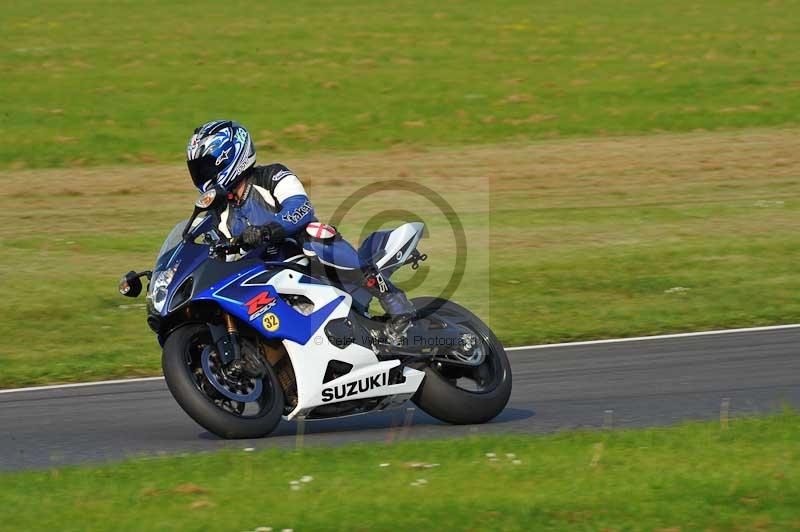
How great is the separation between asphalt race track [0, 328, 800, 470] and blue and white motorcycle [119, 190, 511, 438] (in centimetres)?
29

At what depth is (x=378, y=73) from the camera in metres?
28.3

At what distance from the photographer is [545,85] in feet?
89.8

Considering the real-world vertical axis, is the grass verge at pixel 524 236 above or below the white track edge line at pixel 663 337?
above

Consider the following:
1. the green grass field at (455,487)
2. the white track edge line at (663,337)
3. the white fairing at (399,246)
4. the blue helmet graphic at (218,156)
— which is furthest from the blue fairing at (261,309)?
the white track edge line at (663,337)

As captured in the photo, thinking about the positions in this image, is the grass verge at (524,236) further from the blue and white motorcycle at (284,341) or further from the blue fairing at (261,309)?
the blue fairing at (261,309)

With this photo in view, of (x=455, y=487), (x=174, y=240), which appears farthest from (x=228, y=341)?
(x=455, y=487)

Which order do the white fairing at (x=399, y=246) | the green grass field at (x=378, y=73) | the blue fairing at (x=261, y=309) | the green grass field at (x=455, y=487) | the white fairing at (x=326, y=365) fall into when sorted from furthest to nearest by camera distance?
the green grass field at (x=378, y=73) < the white fairing at (x=399, y=246) < the white fairing at (x=326, y=365) < the blue fairing at (x=261, y=309) < the green grass field at (x=455, y=487)

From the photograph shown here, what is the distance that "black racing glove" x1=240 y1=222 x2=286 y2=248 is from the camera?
784 centimetres

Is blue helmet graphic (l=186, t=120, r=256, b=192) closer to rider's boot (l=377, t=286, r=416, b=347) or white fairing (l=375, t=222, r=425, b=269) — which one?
white fairing (l=375, t=222, r=425, b=269)

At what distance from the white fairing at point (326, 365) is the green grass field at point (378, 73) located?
14.3m

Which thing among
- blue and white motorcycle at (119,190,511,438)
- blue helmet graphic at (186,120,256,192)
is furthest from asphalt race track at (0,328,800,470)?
blue helmet graphic at (186,120,256,192)

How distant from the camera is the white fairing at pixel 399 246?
27.9ft

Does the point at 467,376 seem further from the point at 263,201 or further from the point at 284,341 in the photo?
the point at 263,201

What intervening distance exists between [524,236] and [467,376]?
27.1ft
